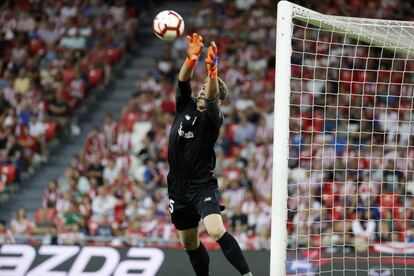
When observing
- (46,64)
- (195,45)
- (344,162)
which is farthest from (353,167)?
(46,64)

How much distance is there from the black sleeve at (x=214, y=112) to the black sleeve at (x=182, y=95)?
1.57 ft

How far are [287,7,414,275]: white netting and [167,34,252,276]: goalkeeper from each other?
3.36 feet

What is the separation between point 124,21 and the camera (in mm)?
22016

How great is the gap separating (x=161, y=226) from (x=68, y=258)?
5.18 m

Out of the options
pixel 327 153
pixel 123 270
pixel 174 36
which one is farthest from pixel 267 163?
pixel 174 36

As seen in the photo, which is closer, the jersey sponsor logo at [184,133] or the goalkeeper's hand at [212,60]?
the goalkeeper's hand at [212,60]

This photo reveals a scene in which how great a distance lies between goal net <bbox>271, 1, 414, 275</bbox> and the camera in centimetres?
829

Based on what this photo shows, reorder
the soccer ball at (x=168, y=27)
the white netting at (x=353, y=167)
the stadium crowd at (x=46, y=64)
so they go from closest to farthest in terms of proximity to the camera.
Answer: the soccer ball at (x=168, y=27), the white netting at (x=353, y=167), the stadium crowd at (x=46, y=64)

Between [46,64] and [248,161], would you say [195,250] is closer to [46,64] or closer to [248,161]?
[248,161]

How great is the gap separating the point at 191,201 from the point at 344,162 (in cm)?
637

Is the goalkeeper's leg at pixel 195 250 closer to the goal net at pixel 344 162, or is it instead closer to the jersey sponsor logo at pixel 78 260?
the goal net at pixel 344 162

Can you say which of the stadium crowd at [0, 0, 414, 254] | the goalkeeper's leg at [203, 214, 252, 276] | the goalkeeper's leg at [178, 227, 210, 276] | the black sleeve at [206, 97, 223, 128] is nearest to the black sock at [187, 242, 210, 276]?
the goalkeeper's leg at [178, 227, 210, 276]

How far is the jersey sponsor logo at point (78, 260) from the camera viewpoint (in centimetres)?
1013

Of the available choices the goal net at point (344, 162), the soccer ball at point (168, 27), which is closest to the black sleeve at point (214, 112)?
the goal net at point (344, 162)
